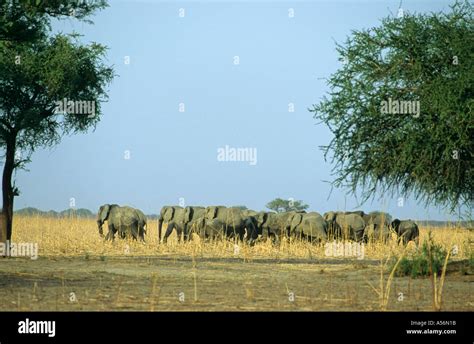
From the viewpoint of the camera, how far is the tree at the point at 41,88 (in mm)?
31359

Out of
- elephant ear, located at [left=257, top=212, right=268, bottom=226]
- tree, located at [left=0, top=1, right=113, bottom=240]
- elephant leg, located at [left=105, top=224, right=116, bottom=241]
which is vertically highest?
tree, located at [left=0, top=1, right=113, bottom=240]

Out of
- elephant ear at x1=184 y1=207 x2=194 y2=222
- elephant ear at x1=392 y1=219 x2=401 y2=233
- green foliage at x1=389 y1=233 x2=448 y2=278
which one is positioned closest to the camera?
green foliage at x1=389 y1=233 x2=448 y2=278

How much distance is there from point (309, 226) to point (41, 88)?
48.8 ft

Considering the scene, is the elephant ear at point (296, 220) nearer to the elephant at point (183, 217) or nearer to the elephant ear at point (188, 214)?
the elephant at point (183, 217)

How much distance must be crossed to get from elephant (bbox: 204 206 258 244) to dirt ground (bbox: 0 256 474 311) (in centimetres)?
1044

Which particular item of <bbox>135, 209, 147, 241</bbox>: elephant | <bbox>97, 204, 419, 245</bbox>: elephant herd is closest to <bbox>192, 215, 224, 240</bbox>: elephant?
<bbox>97, 204, 419, 245</bbox>: elephant herd

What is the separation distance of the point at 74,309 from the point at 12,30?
1071 centimetres

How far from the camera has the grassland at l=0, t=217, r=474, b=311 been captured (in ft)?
50.1

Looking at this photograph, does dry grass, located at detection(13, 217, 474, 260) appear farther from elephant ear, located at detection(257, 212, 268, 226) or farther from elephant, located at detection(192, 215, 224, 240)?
elephant ear, located at detection(257, 212, 268, 226)

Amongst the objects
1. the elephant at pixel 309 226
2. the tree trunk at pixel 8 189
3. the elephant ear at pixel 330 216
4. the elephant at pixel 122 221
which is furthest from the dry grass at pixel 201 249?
the elephant ear at pixel 330 216

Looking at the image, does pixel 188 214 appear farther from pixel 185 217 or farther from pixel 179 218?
pixel 179 218

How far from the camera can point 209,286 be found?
736 inches
